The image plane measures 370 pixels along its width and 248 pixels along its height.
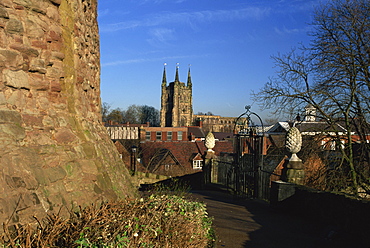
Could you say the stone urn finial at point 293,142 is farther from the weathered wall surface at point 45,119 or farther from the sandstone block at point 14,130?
the sandstone block at point 14,130

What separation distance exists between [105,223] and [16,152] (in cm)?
122

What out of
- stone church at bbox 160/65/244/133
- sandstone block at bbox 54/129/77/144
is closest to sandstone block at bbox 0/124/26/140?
sandstone block at bbox 54/129/77/144

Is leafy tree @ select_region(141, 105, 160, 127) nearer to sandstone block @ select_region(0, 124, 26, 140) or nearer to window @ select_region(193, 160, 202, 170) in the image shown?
window @ select_region(193, 160, 202, 170)

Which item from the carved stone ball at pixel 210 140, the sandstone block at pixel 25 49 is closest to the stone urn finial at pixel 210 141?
the carved stone ball at pixel 210 140

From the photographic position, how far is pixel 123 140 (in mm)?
34344

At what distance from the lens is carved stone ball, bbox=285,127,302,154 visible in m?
9.21

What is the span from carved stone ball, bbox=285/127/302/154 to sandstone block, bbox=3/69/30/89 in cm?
704

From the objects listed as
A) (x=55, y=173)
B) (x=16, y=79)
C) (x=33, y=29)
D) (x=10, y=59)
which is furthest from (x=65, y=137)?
(x=33, y=29)

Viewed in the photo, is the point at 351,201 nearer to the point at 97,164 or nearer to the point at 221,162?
the point at 97,164

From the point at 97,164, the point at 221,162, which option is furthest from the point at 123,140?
the point at 97,164

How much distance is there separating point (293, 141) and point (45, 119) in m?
6.82

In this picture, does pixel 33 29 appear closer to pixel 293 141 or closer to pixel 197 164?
pixel 293 141

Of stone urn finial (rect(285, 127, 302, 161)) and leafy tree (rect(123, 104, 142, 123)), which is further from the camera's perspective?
leafy tree (rect(123, 104, 142, 123))

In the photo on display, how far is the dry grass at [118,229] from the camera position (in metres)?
2.92
